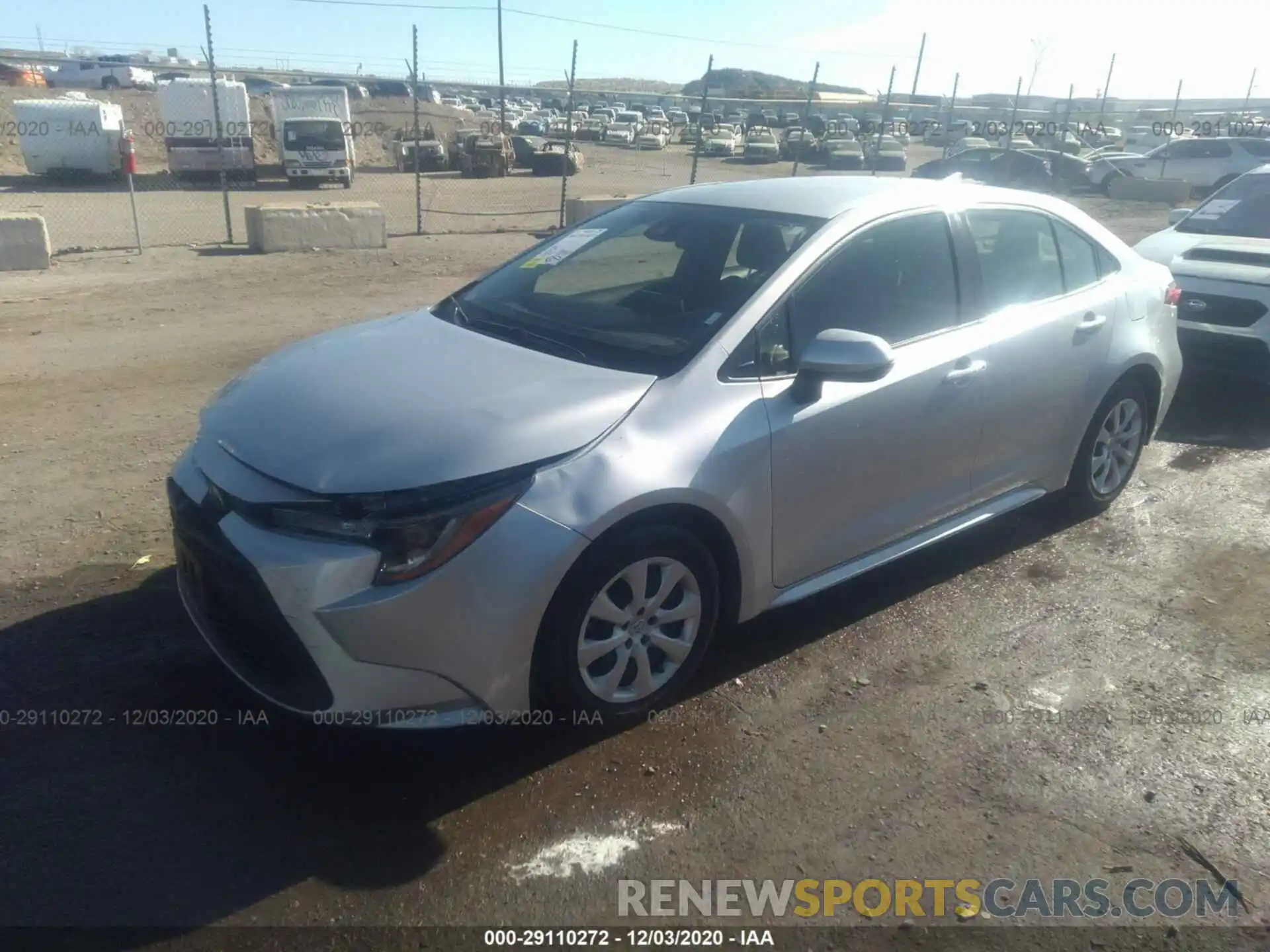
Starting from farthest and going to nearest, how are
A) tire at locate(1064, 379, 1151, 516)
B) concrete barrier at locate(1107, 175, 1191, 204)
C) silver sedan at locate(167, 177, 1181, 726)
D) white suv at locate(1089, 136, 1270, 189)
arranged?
white suv at locate(1089, 136, 1270, 189)
concrete barrier at locate(1107, 175, 1191, 204)
tire at locate(1064, 379, 1151, 516)
silver sedan at locate(167, 177, 1181, 726)

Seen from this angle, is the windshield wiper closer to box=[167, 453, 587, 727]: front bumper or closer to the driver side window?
the driver side window

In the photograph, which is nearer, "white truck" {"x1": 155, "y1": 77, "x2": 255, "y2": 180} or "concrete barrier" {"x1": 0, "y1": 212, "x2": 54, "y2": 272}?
"concrete barrier" {"x1": 0, "y1": 212, "x2": 54, "y2": 272}

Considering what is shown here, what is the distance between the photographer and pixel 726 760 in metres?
3.31

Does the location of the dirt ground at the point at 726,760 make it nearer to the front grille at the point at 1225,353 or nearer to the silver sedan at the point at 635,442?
the silver sedan at the point at 635,442

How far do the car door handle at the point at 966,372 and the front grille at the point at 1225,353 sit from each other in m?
3.80

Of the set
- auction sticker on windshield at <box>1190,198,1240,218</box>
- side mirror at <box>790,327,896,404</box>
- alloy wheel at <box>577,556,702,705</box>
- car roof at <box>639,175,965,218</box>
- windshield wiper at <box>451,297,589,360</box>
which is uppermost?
car roof at <box>639,175,965,218</box>

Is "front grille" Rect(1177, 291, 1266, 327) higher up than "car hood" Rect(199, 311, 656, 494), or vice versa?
"car hood" Rect(199, 311, 656, 494)

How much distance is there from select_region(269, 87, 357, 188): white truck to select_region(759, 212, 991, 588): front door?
24.6m

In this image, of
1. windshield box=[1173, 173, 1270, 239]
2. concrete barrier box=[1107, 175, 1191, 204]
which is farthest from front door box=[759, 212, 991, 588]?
concrete barrier box=[1107, 175, 1191, 204]

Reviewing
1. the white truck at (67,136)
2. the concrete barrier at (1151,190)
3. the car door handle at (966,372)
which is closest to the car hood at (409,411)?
the car door handle at (966,372)

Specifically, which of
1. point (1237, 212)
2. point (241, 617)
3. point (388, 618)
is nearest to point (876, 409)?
point (388, 618)

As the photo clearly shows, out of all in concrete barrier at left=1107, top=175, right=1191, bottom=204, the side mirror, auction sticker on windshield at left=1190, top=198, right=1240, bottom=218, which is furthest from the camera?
concrete barrier at left=1107, top=175, right=1191, bottom=204

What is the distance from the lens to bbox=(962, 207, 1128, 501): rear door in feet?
14.3

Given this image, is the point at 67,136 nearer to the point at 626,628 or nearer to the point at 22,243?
the point at 22,243
